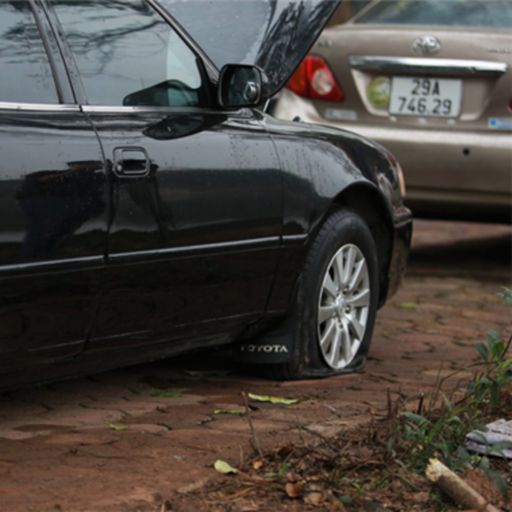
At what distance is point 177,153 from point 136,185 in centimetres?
27

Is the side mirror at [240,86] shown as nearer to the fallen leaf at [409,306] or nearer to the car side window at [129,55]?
the car side window at [129,55]

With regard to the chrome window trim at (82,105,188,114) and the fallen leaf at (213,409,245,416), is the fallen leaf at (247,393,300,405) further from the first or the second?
the chrome window trim at (82,105,188,114)

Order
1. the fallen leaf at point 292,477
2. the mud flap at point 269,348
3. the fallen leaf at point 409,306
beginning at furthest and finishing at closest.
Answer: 1. the fallen leaf at point 409,306
2. the mud flap at point 269,348
3. the fallen leaf at point 292,477

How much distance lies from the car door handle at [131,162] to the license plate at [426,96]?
366cm

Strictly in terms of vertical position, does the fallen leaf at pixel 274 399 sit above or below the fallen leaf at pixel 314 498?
below

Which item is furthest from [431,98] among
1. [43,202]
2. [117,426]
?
[43,202]

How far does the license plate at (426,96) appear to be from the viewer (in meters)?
8.46

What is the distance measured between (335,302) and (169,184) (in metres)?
1.18

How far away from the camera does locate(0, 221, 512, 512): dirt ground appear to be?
14.3 feet

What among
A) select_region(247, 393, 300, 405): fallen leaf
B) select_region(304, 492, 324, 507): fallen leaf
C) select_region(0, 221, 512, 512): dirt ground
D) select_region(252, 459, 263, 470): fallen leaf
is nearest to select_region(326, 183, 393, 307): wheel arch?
select_region(0, 221, 512, 512): dirt ground

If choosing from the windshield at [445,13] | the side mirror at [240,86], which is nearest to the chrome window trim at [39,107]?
the side mirror at [240,86]

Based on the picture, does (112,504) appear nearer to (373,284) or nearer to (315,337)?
(315,337)

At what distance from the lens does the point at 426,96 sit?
850 centimetres

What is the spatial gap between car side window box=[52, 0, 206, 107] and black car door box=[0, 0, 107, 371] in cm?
14
